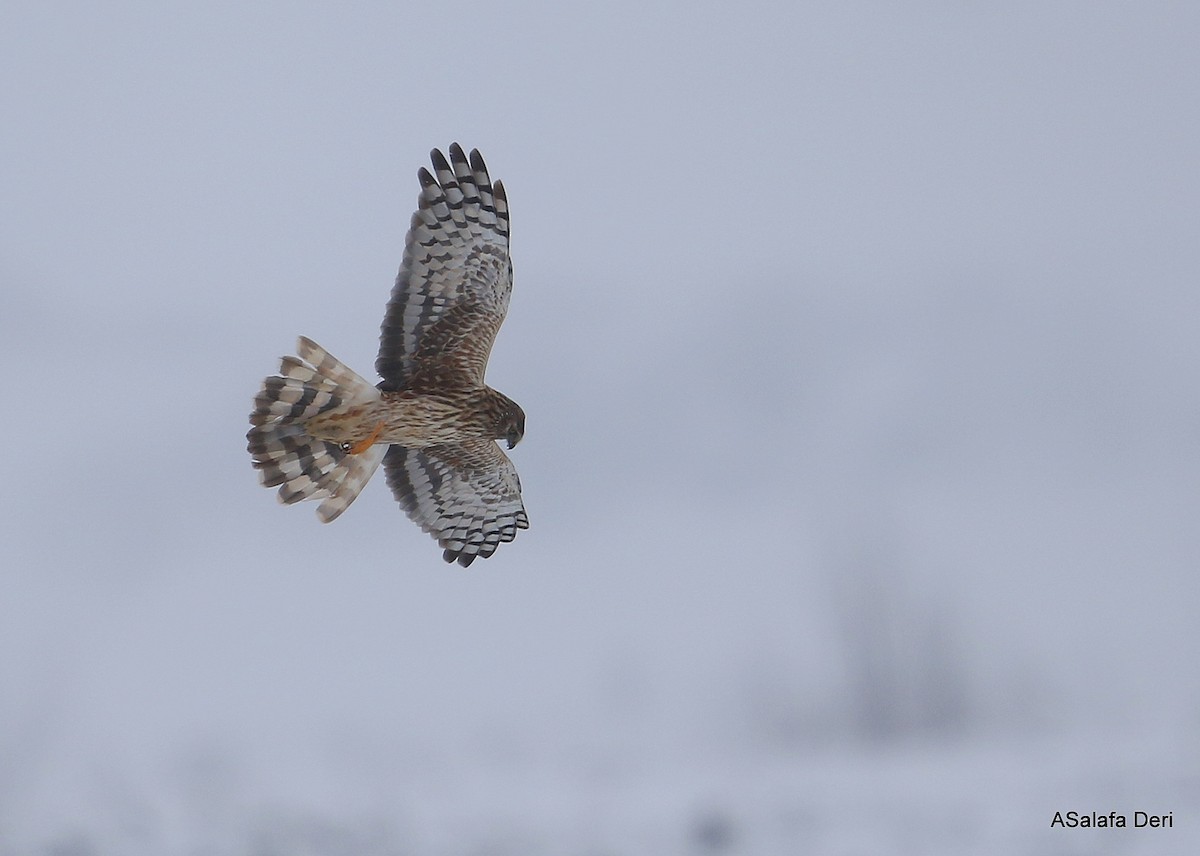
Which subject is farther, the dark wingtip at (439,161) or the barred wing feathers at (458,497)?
the barred wing feathers at (458,497)

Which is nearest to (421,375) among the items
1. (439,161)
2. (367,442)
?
(367,442)

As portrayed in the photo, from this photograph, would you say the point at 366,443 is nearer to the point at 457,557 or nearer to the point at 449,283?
the point at 449,283

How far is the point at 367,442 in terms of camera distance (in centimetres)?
1001

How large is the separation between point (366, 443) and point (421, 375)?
535 mm

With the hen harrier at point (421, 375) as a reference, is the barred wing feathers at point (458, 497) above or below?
below

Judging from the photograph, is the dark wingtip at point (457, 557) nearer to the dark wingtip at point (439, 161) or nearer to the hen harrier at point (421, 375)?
the hen harrier at point (421, 375)

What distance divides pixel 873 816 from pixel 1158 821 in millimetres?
26097

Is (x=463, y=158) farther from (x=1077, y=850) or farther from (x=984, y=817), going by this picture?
(x=984, y=817)

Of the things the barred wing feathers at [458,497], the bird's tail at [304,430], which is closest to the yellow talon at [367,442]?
the bird's tail at [304,430]

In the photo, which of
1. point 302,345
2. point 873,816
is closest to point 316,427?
point 302,345

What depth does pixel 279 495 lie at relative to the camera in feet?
33.6

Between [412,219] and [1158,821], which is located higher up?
[412,219]

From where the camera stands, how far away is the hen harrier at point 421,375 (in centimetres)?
966

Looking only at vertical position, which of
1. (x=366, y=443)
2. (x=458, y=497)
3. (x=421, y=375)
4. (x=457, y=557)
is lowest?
(x=457, y=557)
